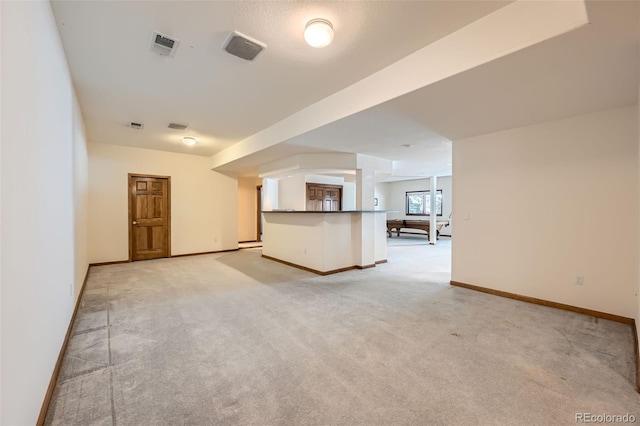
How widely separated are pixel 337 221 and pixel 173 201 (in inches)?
164

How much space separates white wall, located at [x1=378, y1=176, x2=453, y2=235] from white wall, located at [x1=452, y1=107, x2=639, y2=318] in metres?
6.76

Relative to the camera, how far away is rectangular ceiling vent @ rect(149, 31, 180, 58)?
2223 millimetres

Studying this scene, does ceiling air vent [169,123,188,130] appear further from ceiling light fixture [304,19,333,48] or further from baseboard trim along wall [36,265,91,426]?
ceiling light fixture [304,19,333,48]

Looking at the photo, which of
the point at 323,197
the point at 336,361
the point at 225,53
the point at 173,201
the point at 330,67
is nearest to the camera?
the point at 336,361

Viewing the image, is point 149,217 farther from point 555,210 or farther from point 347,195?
point 555,210

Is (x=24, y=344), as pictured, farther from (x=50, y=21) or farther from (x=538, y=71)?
(x=538, y=71)

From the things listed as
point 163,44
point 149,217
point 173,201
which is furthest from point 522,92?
point 149,217

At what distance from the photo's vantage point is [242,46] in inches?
91.1

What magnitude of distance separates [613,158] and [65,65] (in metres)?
5.53

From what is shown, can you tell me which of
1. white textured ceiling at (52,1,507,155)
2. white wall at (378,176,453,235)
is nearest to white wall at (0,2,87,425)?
white textured ceiling at (52,1,507,155)

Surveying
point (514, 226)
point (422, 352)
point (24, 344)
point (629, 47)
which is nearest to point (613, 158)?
point (514, 226)

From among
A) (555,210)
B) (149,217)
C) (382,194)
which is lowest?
(149,217)

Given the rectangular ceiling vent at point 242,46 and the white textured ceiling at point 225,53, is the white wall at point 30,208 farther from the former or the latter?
the rectangular ceiling vent at point 242,46

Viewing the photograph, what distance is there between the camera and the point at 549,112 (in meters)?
3.03
